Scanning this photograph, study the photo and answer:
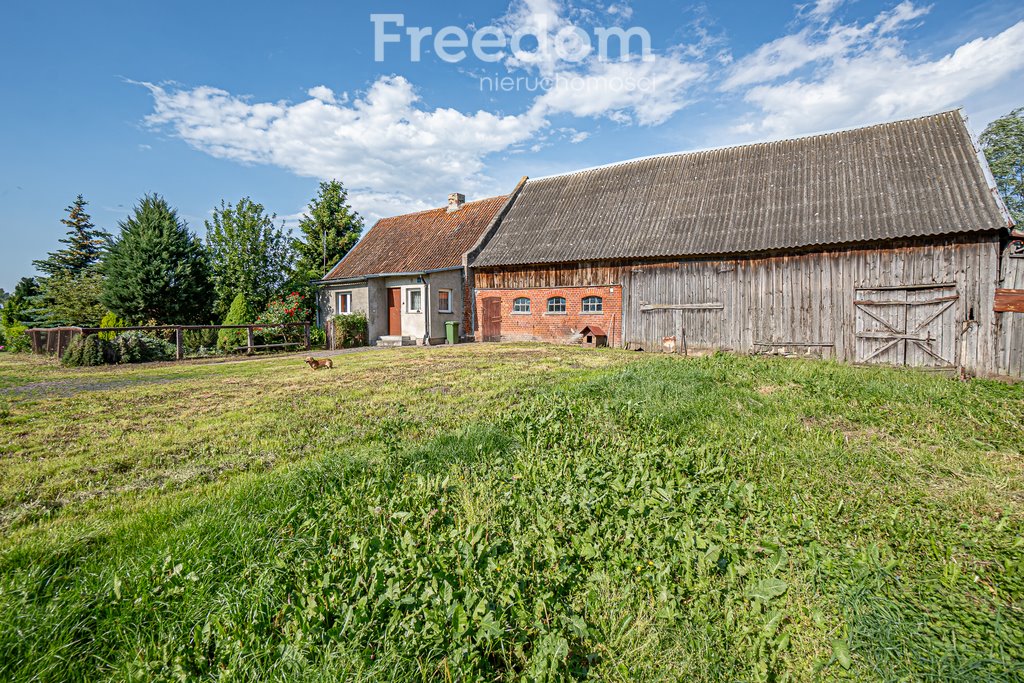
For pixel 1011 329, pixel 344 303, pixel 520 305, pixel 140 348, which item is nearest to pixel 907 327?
pixel 1011 329

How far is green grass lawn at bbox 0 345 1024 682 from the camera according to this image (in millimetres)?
2234

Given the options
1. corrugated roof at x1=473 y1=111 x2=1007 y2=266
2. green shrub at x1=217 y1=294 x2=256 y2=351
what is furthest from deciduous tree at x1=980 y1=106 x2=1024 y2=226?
green shrub at x1=217 y1=294 x2=256 y2=351

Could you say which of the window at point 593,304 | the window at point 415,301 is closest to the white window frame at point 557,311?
the window at point 593,304

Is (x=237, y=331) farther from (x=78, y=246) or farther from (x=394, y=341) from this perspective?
(x=78, y=246)

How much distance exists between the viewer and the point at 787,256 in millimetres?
13008

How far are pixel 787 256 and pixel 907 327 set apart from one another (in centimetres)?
341

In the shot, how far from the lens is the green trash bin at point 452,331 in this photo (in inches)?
755

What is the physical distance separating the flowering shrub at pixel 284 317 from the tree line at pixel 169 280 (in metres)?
0.25

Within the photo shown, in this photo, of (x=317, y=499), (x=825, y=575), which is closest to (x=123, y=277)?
(x=317, y=499)

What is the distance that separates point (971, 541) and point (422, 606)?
3883 mm

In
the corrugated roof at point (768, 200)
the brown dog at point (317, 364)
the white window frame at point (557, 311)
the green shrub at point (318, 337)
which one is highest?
the corrugated roof at point (768, 200)

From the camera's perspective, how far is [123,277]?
20.7 m

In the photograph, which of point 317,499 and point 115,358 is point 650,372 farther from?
point 115,358

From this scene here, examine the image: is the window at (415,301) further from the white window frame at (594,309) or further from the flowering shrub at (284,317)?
the white window frame at (594,309)
